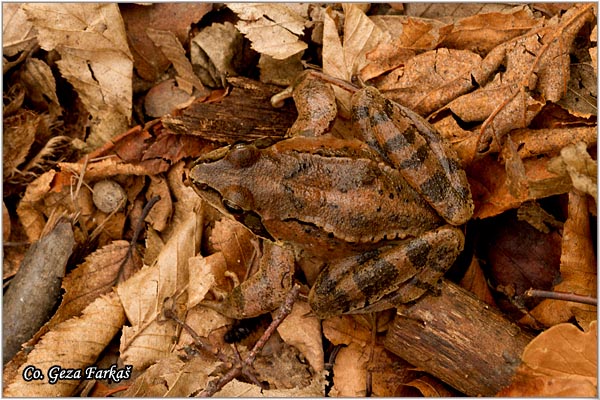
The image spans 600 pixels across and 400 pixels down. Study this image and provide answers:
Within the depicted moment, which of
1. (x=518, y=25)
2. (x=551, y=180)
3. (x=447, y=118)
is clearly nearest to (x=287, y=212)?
(x=447, y=118)

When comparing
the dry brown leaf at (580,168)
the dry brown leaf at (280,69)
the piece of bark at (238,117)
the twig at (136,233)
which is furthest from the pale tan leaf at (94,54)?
the dry brown leaf at (580,168)

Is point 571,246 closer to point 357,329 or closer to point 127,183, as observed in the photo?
point 357,329

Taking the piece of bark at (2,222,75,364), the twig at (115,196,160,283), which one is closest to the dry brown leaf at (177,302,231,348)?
the twig at (115,196,160,283)

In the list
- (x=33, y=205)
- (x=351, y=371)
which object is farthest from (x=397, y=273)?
(x=33, y=205)

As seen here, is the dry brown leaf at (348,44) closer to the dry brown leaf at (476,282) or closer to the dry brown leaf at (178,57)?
the dry brown leaf at (178,57)

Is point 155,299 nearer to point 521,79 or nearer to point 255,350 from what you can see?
point 255,350
